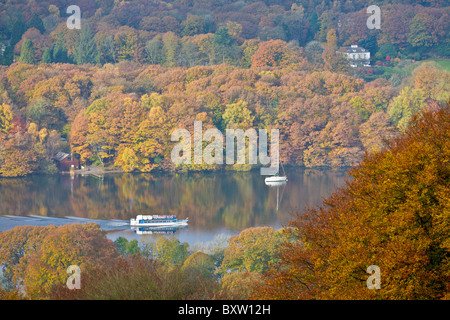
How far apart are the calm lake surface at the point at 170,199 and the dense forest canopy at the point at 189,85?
2282 mm

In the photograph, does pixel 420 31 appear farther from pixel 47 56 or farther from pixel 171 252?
pixel 171 252

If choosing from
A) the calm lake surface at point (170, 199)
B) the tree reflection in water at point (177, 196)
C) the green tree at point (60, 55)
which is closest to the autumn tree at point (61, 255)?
the calm lake surface at point (170, 199)

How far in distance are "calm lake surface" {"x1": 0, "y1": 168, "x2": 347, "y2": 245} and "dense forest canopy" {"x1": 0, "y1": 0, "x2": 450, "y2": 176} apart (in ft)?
7.49

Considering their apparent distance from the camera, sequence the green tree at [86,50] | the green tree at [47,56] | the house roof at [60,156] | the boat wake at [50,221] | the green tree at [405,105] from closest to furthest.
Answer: the boat wake at [50,221] < the house roof at [60,156] < the green tree at [405,105] < the green tree at [47,56] < the green tree at [86,50]

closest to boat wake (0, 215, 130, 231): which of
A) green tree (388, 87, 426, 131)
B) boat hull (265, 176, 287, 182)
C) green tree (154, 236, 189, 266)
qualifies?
green tree (154, 236, 189, 266)

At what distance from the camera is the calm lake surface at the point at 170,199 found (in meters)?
26.5

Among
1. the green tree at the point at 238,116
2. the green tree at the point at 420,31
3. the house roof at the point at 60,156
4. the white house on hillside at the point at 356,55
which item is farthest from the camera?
the green tree at the point at 420,31

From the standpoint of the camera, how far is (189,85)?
1791 inches

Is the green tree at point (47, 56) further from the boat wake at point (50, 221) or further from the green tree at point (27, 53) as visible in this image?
the boat wake at point (50, 221)

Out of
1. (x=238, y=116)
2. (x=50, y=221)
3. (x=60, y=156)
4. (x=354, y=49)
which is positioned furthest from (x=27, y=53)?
(x=354, y=49)

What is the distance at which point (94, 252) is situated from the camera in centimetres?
1666

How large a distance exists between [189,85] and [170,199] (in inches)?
613

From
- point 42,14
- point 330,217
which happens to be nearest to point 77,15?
point 42,14

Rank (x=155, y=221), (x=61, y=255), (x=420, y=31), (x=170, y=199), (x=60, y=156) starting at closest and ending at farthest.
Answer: (x=61, y=255) → (x=155, y=221) → (x=170, y=199) → (x=60, y=156) → (x=420, y=31)
